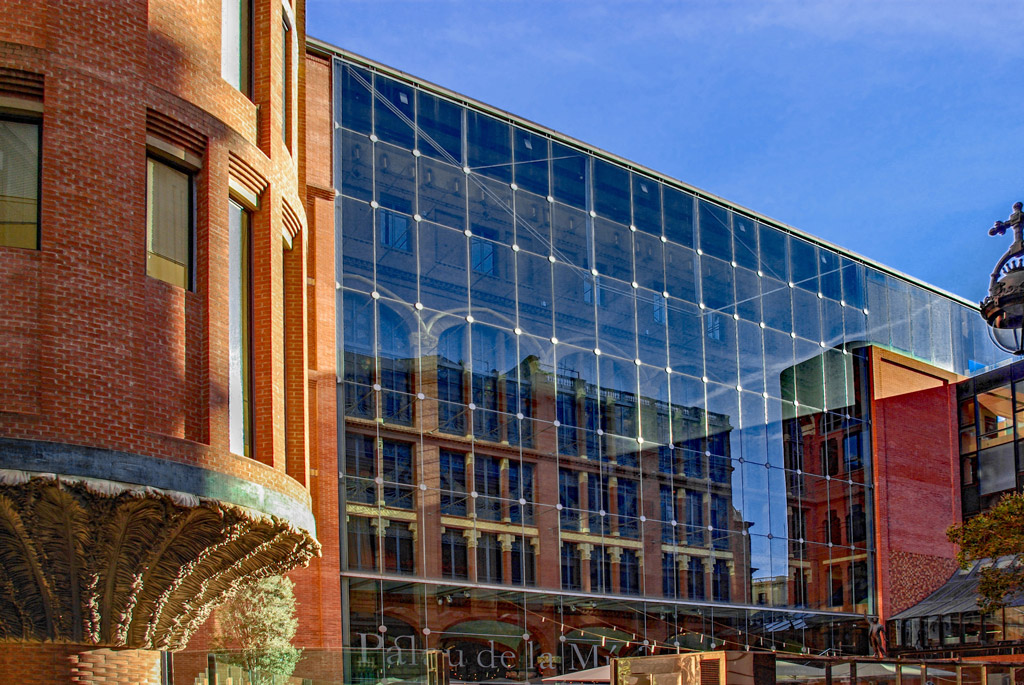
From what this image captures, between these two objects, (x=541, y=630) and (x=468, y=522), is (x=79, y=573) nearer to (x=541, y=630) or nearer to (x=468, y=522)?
(x=468, y=522)

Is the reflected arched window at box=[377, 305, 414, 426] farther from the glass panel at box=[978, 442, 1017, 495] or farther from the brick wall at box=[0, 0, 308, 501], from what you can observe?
the glass panel at box=[978, 442, 1017, 495]

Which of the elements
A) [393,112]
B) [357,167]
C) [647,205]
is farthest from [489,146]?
[647,205]

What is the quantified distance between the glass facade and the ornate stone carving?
1273 centimetres

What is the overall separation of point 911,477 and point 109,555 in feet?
119

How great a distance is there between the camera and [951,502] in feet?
156

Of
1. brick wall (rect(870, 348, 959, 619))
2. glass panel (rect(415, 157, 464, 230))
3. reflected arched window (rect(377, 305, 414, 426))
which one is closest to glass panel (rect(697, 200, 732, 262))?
brick wall (rect(870, 348, 959, 619))

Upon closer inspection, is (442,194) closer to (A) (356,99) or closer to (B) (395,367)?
(A) (356,99)

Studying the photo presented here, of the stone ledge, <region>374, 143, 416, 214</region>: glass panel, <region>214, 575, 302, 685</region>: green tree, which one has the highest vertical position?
<region>374, 143, 416, 214</region>: glass panel

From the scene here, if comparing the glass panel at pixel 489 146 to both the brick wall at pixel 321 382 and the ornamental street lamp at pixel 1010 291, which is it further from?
the ornamental street lamp at pixel 1010 291

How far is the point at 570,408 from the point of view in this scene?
35188mm

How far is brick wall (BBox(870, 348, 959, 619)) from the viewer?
44.5 metres

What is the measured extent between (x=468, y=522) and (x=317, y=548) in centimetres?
1304

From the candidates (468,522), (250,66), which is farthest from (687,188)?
(250,66)

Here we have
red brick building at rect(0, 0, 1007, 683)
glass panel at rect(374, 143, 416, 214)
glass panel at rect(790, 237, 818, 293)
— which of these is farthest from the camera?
glass panel at rect(790, 237, 818, 293)
